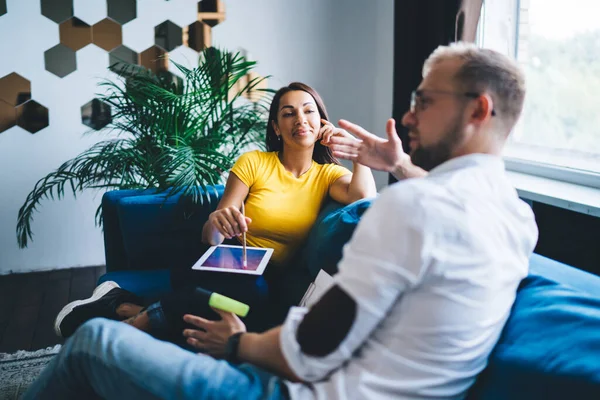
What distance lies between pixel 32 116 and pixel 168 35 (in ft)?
2.96

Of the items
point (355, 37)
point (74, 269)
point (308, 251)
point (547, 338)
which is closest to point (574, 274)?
point (547, 338)

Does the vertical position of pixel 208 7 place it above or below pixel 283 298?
above

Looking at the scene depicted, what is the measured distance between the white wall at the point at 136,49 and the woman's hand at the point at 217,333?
2.25 meters

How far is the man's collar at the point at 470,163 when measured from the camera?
3.00 feet

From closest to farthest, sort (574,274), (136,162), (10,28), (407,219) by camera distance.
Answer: (407,219) → (574,274) → (136,162) → (10,28)

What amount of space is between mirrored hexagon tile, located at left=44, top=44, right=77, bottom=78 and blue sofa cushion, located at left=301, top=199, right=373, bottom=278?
1.96 meters

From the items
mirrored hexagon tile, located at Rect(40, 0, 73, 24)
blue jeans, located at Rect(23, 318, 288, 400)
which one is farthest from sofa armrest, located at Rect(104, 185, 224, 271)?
mirrored hexagon tile, located at Rect(40, 0, 73, 24)

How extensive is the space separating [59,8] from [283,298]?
2.20 meters

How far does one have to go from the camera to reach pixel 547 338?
917mm

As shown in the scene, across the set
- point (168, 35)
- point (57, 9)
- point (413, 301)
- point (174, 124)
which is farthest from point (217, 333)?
point (57, 9)

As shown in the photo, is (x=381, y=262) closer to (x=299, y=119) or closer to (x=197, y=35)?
(x=299, y=119)

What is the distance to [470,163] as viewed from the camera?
0.91 m

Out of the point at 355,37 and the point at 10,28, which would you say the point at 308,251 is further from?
the point at 10,28

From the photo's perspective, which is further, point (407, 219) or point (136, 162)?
point (136, 162)
